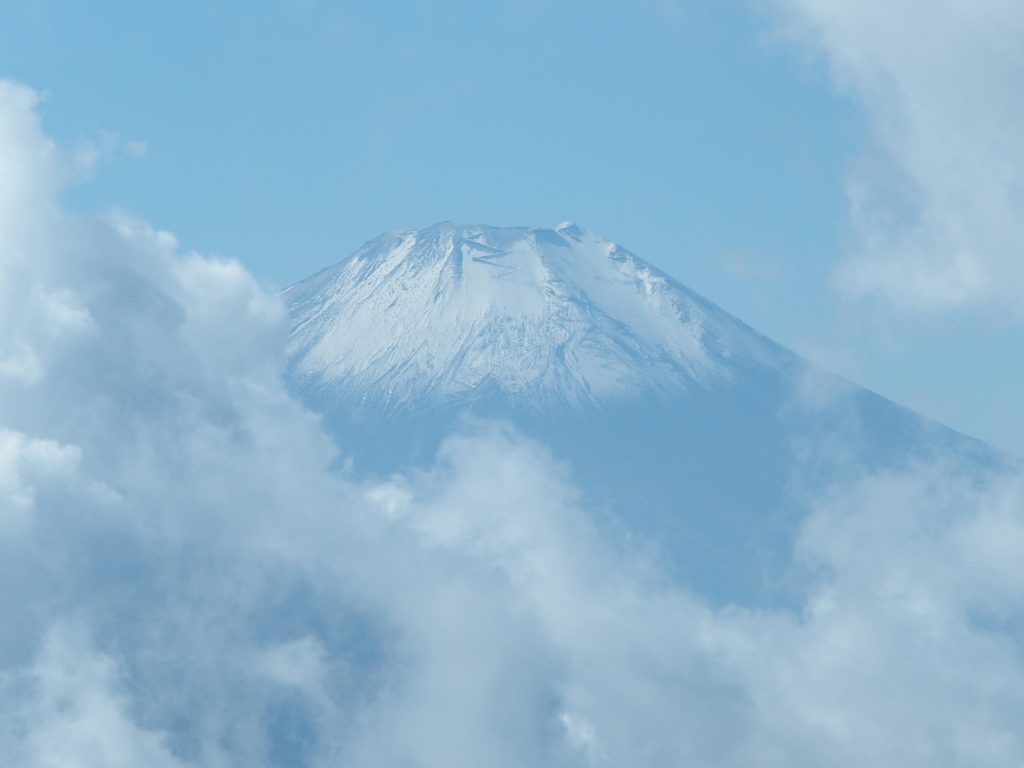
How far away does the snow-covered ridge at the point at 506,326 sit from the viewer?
5344 inches

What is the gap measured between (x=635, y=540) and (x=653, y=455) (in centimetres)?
877

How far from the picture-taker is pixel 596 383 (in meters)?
136

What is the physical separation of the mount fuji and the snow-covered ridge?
13cm

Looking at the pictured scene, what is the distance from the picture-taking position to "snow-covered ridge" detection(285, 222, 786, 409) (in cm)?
13575

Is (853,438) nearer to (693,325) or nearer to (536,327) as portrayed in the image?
(693,325)

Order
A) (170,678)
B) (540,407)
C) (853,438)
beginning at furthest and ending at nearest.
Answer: (853,438) < (540,407) < (170,678)

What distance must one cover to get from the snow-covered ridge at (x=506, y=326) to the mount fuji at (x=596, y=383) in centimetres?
13

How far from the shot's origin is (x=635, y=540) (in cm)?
→ 12600

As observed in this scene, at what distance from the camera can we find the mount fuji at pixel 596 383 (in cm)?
13062

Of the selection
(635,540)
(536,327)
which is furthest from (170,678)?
(536,327)

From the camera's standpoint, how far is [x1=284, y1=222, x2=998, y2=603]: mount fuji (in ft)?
429

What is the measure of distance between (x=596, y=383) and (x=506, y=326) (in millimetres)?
6744

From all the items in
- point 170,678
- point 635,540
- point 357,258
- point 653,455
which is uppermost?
point 357,258

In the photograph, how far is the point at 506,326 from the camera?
137m
